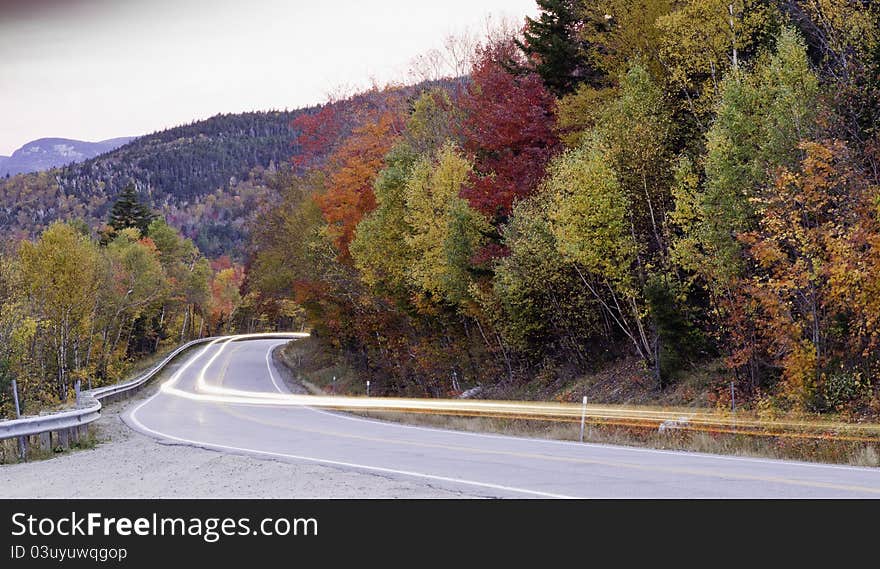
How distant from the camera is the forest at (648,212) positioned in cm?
2134

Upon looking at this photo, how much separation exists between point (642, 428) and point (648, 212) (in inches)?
333

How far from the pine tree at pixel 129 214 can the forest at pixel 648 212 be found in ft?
186

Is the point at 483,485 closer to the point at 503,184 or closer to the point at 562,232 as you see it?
the point at 562,232

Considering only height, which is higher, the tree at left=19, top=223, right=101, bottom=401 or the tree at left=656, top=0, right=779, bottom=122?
the tree at left=656, top=0, right=779, bottom=122

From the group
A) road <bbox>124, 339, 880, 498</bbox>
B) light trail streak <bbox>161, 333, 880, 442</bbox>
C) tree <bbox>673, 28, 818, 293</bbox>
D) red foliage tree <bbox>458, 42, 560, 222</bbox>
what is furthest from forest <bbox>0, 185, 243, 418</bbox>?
tree <bbox>673, 28, 818, 293</bbox>

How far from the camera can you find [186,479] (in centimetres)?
1378

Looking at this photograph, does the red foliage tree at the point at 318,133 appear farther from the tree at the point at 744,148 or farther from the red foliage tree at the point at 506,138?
the tree at the point at 744,148

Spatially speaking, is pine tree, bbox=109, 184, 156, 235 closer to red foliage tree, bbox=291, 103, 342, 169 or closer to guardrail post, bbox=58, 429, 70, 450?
red foliage tree, bbox=291, 103, 342, 169

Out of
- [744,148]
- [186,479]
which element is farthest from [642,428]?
[186,479]

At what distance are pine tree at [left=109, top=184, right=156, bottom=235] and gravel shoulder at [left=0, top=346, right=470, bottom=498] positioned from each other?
84327 mm

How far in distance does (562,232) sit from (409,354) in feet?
64.7

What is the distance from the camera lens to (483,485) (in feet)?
39.3

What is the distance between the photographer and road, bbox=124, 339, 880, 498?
1110cm
